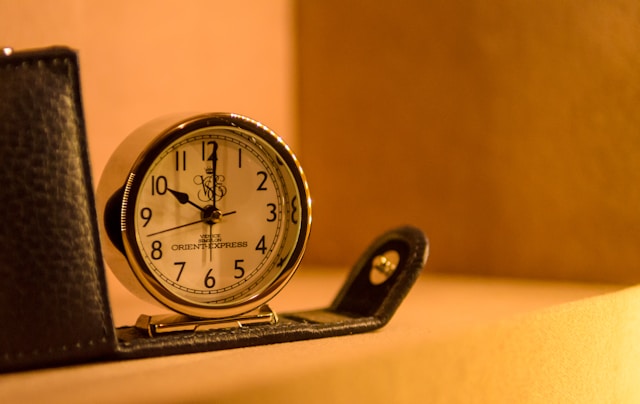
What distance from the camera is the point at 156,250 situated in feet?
2.30

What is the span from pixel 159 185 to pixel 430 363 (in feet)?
0.99

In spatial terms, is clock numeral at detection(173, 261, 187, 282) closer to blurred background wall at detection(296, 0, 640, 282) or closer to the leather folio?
the leather folio

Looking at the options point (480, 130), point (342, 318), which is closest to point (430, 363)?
point (342, 318)

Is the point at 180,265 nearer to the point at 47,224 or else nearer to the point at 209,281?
the point at 209,281

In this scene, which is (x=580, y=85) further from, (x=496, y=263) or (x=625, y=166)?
(x=496, y=263)

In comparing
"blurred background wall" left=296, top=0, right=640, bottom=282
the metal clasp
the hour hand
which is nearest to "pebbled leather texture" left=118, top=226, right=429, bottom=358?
the metal clasp

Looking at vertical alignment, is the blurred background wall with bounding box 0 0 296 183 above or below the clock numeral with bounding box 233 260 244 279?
above

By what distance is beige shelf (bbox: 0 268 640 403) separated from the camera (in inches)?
22.0

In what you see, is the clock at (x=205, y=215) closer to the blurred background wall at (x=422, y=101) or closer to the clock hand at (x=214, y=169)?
the clock hand at (x=214, y=169)

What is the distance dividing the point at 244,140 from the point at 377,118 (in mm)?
594

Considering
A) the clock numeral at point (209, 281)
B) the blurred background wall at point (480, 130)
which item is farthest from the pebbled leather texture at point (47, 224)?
the blurred background wall at point (480, 130)

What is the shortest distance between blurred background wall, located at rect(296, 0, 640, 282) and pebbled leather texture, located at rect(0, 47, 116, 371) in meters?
0.72

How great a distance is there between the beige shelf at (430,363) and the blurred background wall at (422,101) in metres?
0.16

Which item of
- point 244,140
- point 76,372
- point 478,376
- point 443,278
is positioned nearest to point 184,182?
point 244,140
